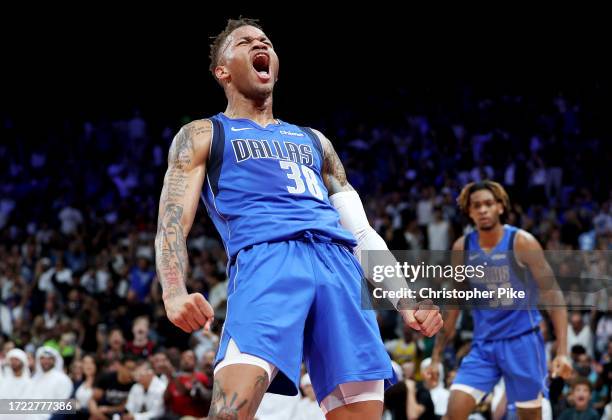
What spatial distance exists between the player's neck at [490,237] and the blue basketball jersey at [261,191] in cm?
308

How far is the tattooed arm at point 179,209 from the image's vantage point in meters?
3.31

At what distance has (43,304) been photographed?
1397cm

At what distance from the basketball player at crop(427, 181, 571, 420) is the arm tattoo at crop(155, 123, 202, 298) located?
133 inches

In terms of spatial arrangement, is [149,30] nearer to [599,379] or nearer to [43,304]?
[43,304]

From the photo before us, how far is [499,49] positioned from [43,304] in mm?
9706

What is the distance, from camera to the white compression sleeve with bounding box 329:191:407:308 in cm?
377

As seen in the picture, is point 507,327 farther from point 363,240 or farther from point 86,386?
point 86,386

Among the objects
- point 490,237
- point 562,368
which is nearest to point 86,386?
point 490,237

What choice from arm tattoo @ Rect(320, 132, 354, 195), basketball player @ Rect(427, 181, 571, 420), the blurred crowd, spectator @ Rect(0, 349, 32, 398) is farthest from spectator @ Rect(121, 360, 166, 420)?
arm tattoo @ Rect(320, 132, 354, 195)

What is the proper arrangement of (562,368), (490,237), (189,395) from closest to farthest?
(562,368) → (490,237) → (189,395)

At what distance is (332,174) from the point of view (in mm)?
4090

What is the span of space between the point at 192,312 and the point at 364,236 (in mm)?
1068

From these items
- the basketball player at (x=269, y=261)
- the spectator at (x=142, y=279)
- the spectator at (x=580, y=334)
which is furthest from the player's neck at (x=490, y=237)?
the spectator at (x=142, y=279)

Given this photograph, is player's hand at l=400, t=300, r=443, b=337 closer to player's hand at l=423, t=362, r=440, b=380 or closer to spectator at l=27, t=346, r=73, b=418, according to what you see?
player's hand at l=423, t=362, r=440, b=380
